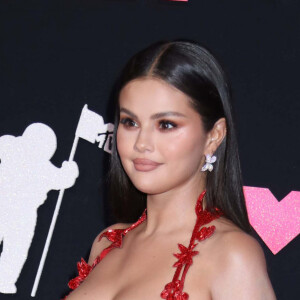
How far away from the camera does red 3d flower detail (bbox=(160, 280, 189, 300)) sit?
4.88 feet

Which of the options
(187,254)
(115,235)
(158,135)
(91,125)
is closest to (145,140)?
(158,135)

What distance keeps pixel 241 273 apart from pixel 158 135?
12.9 inches

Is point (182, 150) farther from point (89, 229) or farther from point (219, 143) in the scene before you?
point (89, 229)

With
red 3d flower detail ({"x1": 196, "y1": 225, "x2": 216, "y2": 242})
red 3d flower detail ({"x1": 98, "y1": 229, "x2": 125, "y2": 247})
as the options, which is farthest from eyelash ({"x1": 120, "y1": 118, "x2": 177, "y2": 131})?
red 3d flower detail ({"x1": 98, "y1": 229, "x2": 125, "y2": 247})

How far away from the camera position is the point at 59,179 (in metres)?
2.51

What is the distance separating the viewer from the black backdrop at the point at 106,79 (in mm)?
2365

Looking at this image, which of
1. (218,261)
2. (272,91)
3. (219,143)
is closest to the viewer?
(218,261)

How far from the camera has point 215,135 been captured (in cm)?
163

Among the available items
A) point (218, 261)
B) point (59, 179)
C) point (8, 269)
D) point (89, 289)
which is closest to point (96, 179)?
point (59, 179)

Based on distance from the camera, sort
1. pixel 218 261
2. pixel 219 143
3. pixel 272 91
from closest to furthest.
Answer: pixel 218 261 < pixel 219 143 < pixel 272 91

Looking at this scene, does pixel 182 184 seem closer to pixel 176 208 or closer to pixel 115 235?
pixel 176 208

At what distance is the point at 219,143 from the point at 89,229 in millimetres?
971

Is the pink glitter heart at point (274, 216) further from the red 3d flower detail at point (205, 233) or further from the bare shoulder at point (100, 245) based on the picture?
the red 3d flower detail at point (205, 233)

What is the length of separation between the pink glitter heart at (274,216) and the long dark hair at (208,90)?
752 mm
